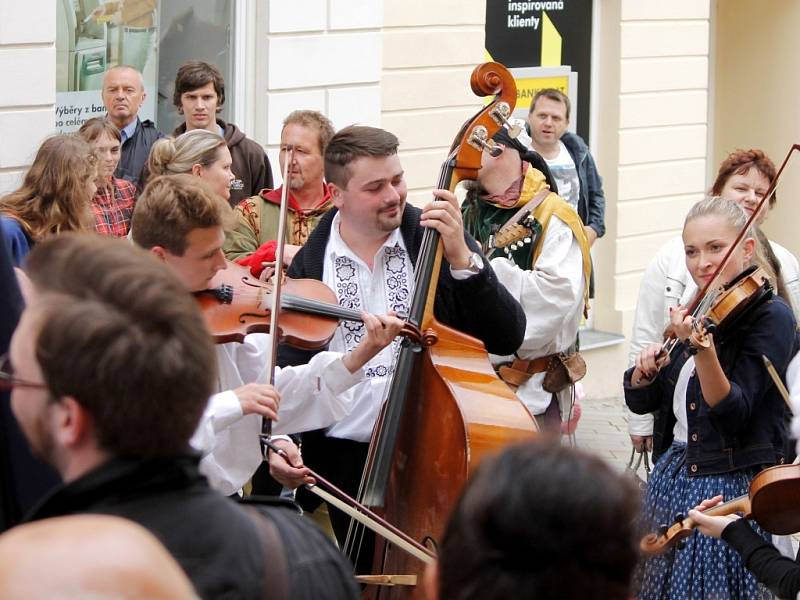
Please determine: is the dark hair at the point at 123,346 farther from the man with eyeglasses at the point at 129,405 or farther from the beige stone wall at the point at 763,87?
the beige stone wall at the point at 763,87

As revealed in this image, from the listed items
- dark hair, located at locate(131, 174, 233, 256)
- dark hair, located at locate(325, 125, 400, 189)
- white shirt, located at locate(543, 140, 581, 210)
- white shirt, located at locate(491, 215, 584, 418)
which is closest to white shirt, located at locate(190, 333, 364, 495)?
dark hair, located at locate(131, 174, 233, 256)

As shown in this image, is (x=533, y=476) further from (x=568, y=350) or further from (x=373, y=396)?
(x=568, y=350)

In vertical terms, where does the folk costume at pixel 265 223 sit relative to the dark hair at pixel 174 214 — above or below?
below

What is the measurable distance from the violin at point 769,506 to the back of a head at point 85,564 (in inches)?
84.2

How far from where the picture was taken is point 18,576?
134cm

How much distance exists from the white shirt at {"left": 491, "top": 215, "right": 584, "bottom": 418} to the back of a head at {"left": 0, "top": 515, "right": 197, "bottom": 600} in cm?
354

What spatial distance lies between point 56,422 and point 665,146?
926 centimetres

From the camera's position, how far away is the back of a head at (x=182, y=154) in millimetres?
5141

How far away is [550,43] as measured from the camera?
1002cm

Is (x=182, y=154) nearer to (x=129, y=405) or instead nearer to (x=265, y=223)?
(x=265, y=223)

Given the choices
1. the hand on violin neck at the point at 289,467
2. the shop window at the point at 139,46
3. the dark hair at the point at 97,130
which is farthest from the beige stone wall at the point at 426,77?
the hand on violin neck at the point at 289,467

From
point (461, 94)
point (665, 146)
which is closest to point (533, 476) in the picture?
point (461, 94)

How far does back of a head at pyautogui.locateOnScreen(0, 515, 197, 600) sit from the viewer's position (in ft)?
4.39

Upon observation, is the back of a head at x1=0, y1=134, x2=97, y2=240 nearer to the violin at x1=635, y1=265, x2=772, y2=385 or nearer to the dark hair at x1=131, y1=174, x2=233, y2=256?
the dark hair at x1=131, y1=174, x2=233, y2=256
